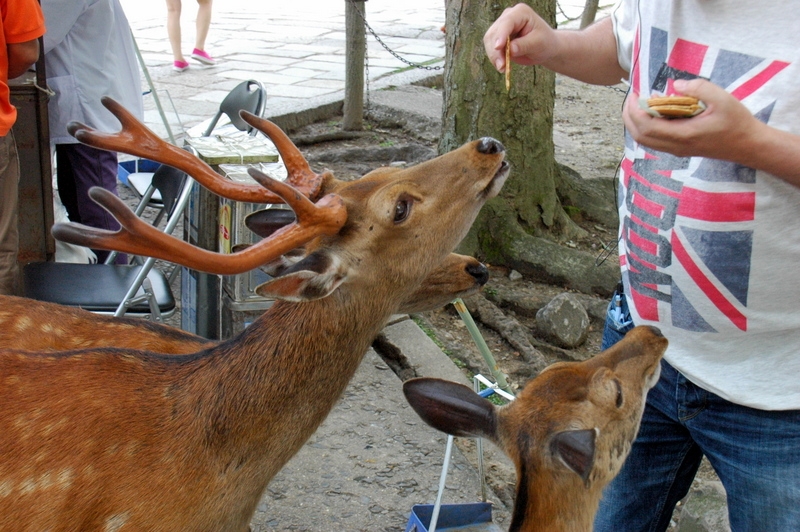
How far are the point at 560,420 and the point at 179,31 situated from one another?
8436mm

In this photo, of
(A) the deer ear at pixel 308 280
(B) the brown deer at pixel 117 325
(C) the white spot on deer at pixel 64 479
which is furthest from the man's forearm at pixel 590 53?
(C) the white spot on deer at pixel 64 479

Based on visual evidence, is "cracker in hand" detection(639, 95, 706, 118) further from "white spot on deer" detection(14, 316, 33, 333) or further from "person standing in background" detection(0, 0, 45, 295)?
"person standing in background" detection(0, 0, 45, 295)

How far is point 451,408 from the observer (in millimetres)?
2486

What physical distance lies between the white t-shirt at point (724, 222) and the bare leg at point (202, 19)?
8.34 m

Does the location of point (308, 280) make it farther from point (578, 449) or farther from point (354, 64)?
point (354, 64)

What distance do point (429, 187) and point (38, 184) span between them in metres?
2.90

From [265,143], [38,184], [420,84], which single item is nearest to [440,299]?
[265,143]

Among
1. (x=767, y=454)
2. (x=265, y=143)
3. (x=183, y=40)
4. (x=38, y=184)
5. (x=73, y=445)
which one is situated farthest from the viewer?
(x=183, y=40)

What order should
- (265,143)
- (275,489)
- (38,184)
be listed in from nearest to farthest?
(275,489), (265,143), (38,184)

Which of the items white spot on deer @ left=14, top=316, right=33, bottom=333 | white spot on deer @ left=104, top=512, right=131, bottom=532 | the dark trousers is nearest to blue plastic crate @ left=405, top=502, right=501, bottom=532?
white spot on deer @ left=104, top=512, right=131, bottom=532

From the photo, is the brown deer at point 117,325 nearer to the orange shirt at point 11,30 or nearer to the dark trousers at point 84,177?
the orange shirt at point 11,30

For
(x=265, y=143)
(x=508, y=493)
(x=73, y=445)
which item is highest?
(x=265, y=143)

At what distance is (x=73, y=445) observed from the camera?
2.39 m

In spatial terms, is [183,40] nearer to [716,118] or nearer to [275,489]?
[275,489]
